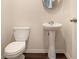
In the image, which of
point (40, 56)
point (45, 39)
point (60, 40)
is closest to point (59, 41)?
point (60, 40)

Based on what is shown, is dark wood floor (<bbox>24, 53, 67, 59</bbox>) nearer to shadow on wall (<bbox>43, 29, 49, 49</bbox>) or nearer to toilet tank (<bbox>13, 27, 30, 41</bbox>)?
shadow on wall (<bbox>43, 29, 49, 49</bbox>)

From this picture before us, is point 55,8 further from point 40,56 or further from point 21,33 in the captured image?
point 40,56

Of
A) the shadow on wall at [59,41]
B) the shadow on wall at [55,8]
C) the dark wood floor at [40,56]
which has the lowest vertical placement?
the dark wood floor at [40,56]

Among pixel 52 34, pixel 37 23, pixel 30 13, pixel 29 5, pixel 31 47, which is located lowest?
pixel 31 47

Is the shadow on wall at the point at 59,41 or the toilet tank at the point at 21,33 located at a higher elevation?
the toilet tank at the point at 21,33

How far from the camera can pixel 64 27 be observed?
352 cm

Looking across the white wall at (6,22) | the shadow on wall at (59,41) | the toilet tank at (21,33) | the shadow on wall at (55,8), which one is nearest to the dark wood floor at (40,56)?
the shadow on wall at (59,41)

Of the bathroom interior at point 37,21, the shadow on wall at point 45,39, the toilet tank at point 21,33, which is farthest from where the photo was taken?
the shadow on wall at point 45,39

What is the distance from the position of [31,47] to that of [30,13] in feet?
3.07

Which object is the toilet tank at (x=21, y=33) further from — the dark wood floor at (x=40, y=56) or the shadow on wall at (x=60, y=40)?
the shadow on wall at (x=60, y=40)

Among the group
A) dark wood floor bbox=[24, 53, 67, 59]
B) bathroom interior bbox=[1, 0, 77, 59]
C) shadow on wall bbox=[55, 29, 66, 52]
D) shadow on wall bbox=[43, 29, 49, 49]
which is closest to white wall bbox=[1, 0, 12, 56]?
bathroom interior bbox=[1, 0, 77, 59]

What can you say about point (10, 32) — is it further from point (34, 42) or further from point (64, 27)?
point (64, 27)

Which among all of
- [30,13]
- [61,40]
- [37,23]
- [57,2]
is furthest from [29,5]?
[61,40]

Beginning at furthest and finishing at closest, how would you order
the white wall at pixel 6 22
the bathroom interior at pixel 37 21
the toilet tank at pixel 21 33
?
the bathroom interior at pixel 37 21 → the toilet tank at pixel 21 33 → the white wall at pixel 6 22
